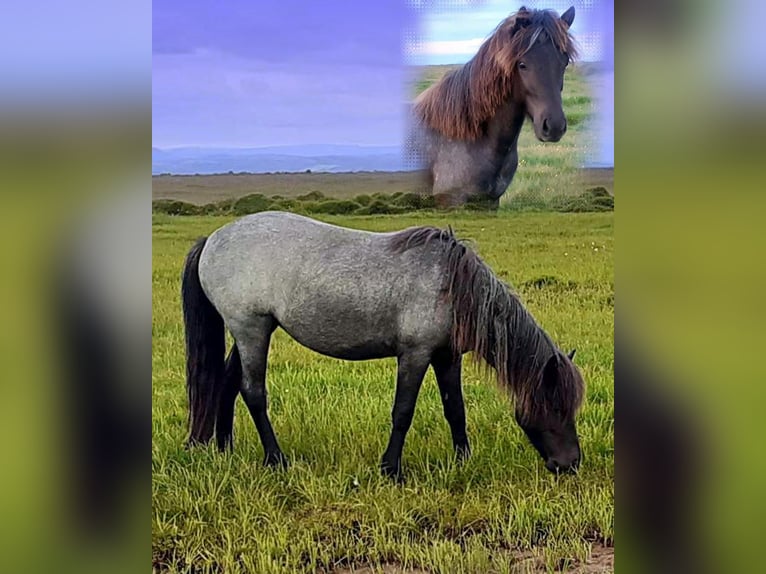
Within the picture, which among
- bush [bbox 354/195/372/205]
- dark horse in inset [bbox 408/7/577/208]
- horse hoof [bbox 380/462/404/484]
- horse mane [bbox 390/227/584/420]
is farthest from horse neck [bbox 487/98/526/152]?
horse hoof [bbox 380/462/404/484]

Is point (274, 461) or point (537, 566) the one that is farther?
point (274, 461)

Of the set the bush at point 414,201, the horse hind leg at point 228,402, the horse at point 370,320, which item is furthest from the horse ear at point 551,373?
the horse hind leg at point 228,402

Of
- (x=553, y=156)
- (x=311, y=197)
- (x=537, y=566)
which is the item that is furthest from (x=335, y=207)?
(x=537, y=566)

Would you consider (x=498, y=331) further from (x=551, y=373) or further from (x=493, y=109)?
(x=493, y=109)

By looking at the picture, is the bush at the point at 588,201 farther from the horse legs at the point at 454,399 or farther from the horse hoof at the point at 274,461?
the horse hoof at the point at 274,461

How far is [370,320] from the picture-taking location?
2723 mm

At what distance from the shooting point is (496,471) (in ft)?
9.10

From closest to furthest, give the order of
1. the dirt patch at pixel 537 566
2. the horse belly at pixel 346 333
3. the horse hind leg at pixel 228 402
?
the dirt patch at pixel 537 566, the horse belly at pixel 346 333, the horse hind leg at pixel 228 402

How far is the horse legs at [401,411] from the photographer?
273 centimetres

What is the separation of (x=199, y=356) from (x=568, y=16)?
1805mm

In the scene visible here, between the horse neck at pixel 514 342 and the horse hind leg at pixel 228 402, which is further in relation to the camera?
the horse hind leg at pixel 228 402
